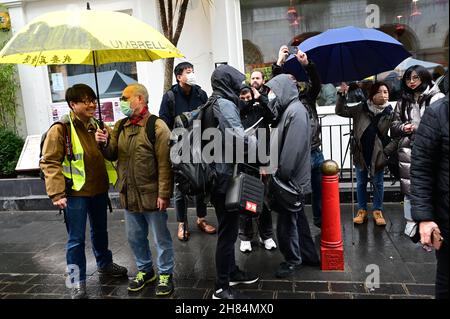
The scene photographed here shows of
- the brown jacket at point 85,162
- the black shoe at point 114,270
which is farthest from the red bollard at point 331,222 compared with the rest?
the brown jacket at point 85,162

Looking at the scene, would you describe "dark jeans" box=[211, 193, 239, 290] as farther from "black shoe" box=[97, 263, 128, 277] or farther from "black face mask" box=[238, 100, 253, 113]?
"black shoe" box=[97, 263, 128, 277]

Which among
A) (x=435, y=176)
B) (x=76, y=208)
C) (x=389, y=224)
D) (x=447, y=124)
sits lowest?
(x=389, y=224)

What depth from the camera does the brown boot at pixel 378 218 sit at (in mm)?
5134

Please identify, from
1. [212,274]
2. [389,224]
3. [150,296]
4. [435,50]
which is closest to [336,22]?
[435,50]

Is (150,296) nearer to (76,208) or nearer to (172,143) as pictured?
(76,208)

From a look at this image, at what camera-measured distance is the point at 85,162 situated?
3.78 m

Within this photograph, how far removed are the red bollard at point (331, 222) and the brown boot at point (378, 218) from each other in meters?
1.40

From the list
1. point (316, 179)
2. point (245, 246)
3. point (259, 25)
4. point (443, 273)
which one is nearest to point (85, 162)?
point (245, 246)

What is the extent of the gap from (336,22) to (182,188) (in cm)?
586

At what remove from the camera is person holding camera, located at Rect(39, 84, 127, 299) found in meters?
3.58

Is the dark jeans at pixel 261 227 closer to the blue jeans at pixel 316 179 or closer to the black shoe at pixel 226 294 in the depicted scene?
the blue jeans at pixel 316 179

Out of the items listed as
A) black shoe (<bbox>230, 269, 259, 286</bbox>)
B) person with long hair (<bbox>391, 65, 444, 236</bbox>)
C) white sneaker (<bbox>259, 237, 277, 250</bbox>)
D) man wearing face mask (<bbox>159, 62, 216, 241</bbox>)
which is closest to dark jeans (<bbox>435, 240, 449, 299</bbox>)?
black shoe (<bbox>230, 269, 259, 286</bbox>)
